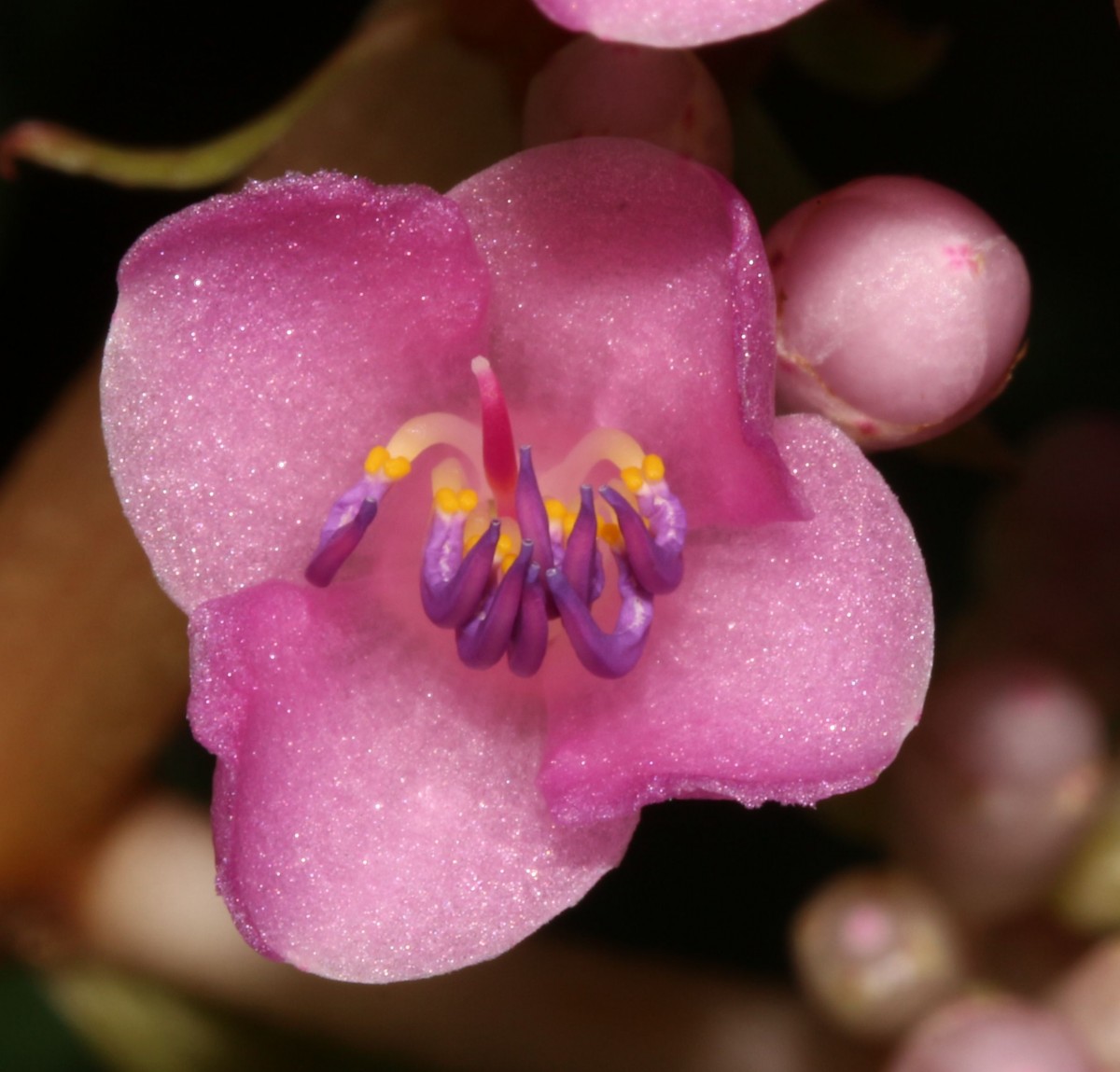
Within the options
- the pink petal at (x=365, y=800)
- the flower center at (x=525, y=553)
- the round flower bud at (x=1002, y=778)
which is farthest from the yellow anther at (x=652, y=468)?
the round flower bud at (x=1002, y=778)

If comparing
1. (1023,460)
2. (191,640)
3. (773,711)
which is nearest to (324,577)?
(191,640)

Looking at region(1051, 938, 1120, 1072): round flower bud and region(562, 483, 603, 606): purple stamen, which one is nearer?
region(562, 483, 603, 606): purple stamen

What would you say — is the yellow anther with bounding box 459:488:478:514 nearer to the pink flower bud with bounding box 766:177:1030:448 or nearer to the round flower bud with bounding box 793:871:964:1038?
the pink flower bud with bounding box 766:177:1030:448

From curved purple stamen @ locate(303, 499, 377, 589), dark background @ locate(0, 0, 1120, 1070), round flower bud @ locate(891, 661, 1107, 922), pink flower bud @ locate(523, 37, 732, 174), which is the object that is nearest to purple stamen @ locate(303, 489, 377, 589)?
curved purple stamen @ locate(303, 499, 377, 589)

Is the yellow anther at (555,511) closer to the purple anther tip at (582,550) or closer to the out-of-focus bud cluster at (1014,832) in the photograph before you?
the purple anther tip at (582,550)

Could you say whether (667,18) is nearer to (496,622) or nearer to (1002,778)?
(496,622)

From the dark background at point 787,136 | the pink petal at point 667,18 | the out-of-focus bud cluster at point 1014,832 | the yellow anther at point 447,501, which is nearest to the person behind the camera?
the pink petal at point 667,18

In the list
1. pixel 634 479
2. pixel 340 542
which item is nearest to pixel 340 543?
pixel 340 542
